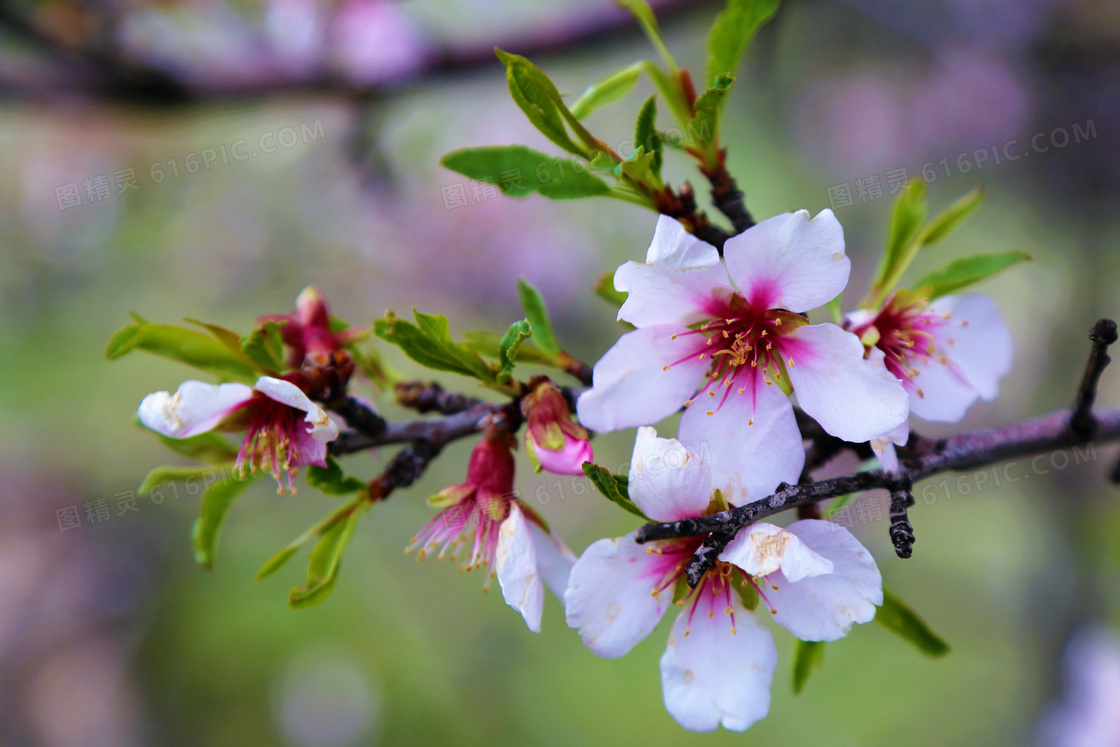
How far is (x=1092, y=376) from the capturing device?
2.76ft

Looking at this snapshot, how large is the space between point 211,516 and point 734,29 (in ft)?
3.02

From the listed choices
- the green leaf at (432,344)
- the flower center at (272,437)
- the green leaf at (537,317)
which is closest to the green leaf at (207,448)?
the flower center at (272,437)

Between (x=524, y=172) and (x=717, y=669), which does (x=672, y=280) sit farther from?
(x=717, y=669)

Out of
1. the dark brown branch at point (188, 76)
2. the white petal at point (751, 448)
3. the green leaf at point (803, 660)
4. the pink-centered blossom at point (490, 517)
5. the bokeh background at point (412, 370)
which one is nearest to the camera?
the white petal at point (751, 448)

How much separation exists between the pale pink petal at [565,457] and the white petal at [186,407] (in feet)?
1.16

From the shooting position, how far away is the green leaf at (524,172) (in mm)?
765

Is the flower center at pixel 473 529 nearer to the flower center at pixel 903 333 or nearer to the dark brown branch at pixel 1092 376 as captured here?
the flower center at pixel 903 333

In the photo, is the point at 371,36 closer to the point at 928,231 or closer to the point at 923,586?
the point at 928,231

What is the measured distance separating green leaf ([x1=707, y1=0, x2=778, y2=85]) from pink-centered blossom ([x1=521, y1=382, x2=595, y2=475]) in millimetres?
427

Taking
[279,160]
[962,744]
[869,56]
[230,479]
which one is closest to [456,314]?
[279,160]

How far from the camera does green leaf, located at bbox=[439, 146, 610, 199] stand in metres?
0.76

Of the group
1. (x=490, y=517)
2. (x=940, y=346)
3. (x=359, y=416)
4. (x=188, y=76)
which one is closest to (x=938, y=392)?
(x=940, y=346)

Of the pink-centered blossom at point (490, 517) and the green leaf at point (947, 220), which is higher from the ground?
the green leaf at point (947, 220)

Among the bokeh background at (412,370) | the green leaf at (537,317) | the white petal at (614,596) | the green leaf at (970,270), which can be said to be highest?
the green leaf at (537,317)
